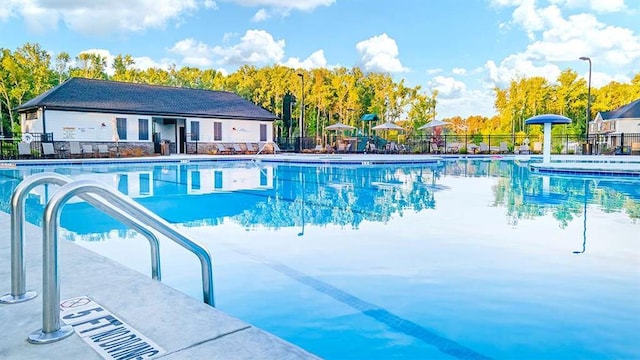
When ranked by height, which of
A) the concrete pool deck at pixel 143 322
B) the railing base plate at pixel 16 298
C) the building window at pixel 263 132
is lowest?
the concrete pool deck at pixel 143 322

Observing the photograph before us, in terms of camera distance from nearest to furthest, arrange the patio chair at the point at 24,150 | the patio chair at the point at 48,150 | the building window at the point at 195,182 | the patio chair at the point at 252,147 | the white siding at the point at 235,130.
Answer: the building window at the point at 195,182
the patio chair at the point at 24,150
the patio chair at the point at 48,150
the white siding at the point at 235,130
the patio chair at the point at 252,147

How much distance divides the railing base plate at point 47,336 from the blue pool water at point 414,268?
4.17 feet

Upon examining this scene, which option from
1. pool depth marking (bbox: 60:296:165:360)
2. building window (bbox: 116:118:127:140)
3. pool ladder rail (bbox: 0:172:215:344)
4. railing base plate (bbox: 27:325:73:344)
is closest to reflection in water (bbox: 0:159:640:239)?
pool ladder rail (bbox: 0:172:215:344)

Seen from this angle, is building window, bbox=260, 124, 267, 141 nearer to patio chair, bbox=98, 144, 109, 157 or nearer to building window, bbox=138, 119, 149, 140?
building window, bbox=138, 119, 149, 140

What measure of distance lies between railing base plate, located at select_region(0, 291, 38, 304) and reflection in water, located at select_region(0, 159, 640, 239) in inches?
125

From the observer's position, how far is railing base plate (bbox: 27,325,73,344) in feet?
6.84

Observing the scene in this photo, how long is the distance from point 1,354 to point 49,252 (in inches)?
18.2

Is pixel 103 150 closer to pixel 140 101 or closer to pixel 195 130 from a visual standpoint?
pixel 140 101

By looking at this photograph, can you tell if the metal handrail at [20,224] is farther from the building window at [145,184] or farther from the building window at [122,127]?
the building window at [122,127]

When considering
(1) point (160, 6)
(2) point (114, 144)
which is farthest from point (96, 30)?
(2) point (114, 144)

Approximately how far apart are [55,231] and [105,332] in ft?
1.83

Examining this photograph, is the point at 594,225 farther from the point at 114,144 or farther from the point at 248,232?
the point at 114,144

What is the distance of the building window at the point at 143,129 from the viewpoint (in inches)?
1007

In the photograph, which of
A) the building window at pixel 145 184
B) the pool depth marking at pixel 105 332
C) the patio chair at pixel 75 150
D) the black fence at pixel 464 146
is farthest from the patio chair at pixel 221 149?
the pool depth marking at pixel 105 332
